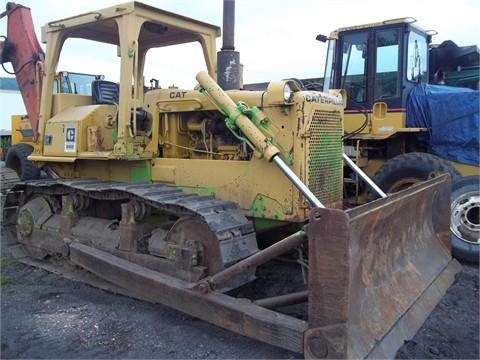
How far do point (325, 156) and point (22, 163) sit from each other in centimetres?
584

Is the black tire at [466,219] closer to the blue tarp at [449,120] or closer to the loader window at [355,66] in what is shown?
the blue tarp at [449,120]

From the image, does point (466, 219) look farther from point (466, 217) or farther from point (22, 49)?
point (22, 49)

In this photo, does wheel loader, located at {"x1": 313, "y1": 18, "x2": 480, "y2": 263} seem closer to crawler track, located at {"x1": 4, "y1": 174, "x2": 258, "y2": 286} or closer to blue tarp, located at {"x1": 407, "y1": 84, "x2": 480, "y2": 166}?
blue tarp, located at {"x1": 407, "y1": 84, "x2": 480, "y2": 166}

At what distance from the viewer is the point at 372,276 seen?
3.39 metres

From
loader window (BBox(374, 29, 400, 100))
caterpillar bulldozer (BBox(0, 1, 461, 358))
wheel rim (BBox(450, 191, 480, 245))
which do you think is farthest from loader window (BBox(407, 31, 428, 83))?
caterpillar bulldozer (BBox(0, 1, 461, 358))

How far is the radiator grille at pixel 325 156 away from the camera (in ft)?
13.5

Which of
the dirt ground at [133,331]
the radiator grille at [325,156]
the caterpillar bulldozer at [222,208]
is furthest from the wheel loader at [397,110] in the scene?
the dirt ground at [133,331]

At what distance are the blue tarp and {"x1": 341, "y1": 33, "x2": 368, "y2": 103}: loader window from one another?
2.48 ft

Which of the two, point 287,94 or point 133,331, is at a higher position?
point 287,94

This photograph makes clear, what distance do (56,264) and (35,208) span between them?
0.67 meters

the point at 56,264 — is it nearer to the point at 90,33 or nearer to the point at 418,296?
the point at 90,33

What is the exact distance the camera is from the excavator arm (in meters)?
6.88

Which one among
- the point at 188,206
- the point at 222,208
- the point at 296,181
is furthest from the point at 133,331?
the point at 296,181

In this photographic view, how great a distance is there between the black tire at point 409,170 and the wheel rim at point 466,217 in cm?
36
